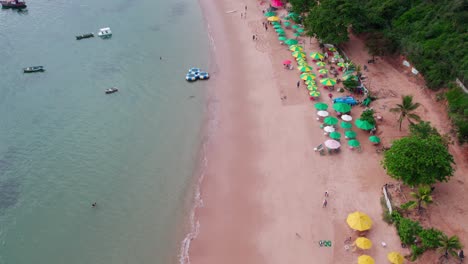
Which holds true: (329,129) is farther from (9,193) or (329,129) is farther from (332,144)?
(9,193)

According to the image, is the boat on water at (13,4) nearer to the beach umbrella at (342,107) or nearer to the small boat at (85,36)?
the small boat at (85,36)

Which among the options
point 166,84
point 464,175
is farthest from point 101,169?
point 464,175

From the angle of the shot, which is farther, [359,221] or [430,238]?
[359,221]

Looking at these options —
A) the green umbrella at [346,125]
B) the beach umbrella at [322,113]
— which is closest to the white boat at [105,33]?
the beach umbrella at [322,113]

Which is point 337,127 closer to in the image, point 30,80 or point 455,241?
point 455,241

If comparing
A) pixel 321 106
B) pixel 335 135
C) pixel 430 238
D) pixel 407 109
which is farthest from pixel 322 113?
pixel 430 238

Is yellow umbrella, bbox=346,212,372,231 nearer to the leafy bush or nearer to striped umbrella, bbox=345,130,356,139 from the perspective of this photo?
the leafy bush

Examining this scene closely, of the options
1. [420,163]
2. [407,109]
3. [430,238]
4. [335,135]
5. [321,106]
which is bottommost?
[335,135]

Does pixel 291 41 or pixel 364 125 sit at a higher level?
pixel 364 125

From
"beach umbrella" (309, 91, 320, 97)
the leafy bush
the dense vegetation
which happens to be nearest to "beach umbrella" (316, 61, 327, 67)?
the dense vegetation
